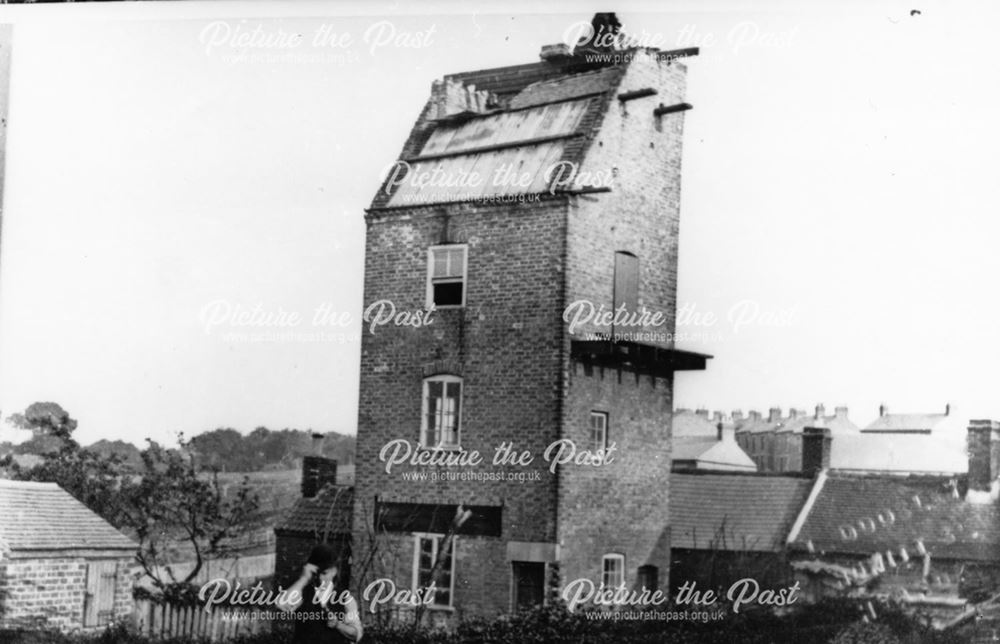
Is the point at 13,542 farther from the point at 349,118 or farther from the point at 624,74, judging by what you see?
the point at 624,74

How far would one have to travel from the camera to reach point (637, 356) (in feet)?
50.6

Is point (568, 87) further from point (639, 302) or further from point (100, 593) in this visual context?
point (100, 593)

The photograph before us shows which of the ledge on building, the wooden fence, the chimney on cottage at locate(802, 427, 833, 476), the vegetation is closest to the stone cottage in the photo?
the vegetation

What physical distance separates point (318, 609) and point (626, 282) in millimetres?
8374

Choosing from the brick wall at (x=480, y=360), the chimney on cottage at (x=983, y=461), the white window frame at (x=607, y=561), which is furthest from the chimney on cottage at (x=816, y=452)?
the brick wall at (x=480, y=360)

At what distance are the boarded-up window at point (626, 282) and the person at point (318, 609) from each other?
774 cm

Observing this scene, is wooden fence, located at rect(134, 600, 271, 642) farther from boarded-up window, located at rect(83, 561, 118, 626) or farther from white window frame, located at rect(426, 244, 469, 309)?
white window frame, located at rect(426, 244, 469, 309)

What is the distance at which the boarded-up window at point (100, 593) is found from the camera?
1509 centimetres

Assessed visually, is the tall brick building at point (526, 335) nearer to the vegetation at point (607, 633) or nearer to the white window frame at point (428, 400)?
the white window frame at point (428, 400)

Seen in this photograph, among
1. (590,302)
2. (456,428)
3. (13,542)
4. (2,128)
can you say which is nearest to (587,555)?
(456,428)

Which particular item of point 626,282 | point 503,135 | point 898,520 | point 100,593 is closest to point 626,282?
point 626,282

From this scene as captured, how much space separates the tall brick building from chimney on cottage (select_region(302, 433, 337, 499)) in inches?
156

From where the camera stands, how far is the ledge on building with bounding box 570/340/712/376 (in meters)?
15.0

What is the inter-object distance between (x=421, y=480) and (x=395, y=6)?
6889mm
